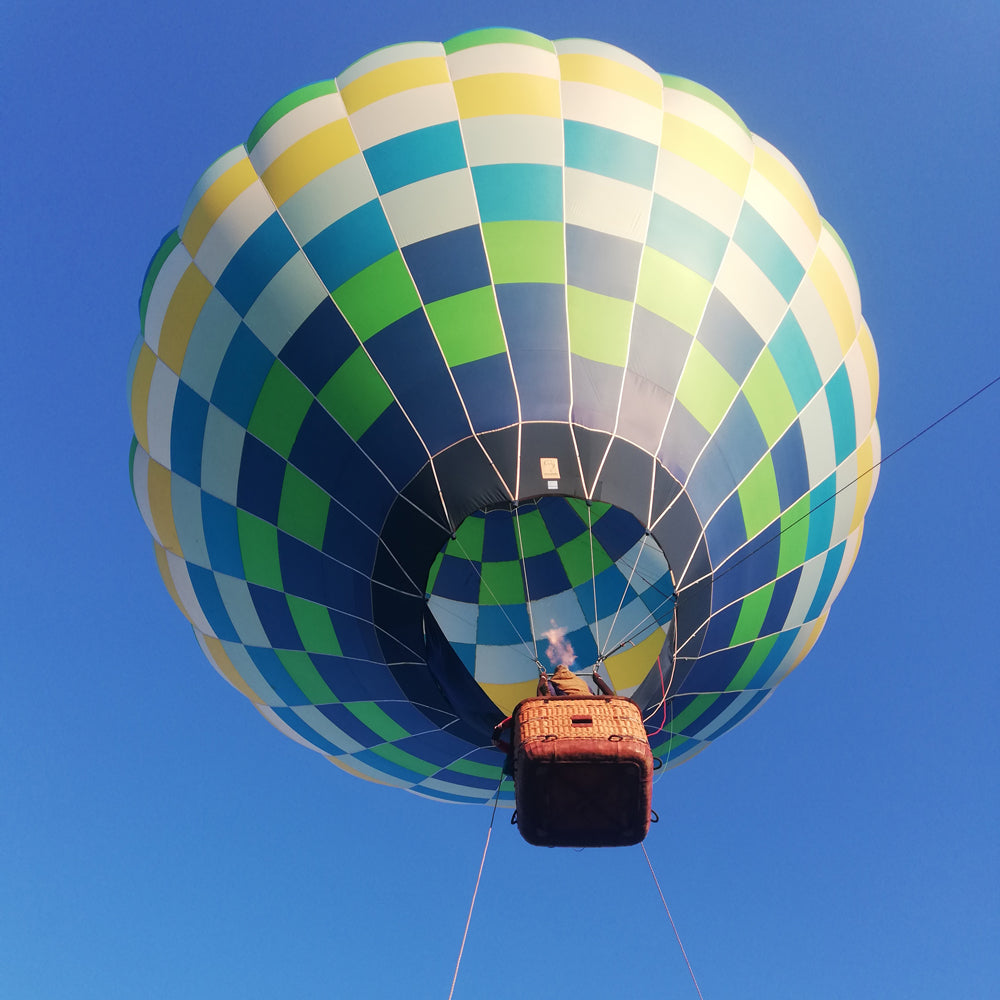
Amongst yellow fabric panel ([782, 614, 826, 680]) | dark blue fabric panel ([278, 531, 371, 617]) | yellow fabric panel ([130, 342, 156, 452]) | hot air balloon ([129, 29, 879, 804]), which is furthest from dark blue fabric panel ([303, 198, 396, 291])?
yellow fabric panel ([782, 614, 826, 680])

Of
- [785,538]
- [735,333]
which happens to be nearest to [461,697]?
[785,538]

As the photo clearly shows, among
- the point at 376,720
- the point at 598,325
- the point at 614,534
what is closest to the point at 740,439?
the point at 598,325

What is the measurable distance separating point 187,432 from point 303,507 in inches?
43.9

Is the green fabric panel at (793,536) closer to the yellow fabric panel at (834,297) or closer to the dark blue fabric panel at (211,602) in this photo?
the yellow fabric panel at (834,297)

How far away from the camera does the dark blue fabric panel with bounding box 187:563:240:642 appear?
599cm

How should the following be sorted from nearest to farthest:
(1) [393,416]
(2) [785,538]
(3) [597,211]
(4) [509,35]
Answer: (1) [393,416] < (3) [597,211] < (2) [785,538] < (4) [509,35]

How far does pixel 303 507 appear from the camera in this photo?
5.06m

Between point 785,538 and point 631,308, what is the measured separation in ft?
5.27

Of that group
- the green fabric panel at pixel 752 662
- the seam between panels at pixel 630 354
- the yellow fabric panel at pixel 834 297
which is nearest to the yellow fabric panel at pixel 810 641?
the green fabric panel at pixel 752 662

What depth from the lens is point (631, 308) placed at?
4930 mm

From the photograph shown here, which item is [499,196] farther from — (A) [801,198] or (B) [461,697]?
(B) [461,697]

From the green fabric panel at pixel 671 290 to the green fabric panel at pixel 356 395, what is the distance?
1374 millimetres

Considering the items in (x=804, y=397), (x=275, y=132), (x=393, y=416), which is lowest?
(x=393, y=416)

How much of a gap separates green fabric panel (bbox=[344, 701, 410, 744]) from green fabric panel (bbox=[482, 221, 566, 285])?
8.45ft
